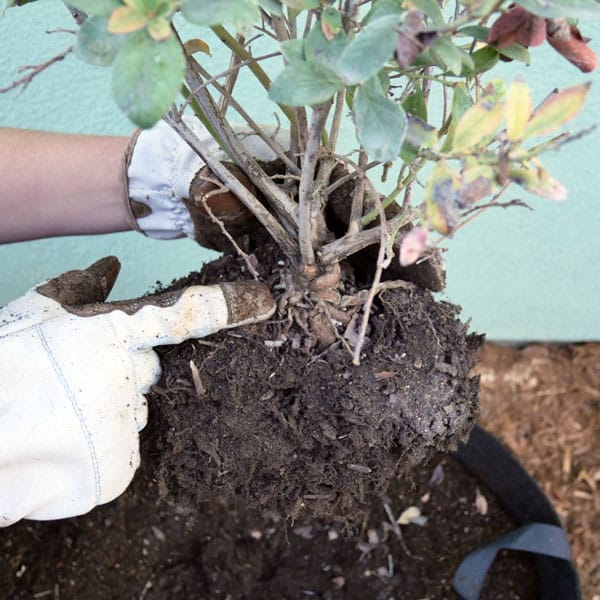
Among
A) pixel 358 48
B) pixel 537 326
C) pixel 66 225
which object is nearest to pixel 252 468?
pixel 66 225

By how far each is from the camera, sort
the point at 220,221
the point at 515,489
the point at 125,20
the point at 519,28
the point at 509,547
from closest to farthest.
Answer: the point at 125,20 → the point at 519,28 → the point at 220,221 → the point at 509,547 → the point at 515,489

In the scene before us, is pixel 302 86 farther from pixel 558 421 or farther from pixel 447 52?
pixel 558 421

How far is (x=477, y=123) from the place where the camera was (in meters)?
0.44

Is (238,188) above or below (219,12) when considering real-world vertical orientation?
below

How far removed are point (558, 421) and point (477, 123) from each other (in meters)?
1.34

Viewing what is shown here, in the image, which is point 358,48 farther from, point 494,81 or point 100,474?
point 100,474

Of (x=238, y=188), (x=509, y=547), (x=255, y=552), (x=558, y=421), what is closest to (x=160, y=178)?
(x=238, y=188)

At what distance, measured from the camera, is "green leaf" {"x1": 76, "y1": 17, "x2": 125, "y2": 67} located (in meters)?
0.44

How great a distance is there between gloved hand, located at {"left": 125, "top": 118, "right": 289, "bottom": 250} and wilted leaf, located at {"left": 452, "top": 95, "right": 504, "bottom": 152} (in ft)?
1.50

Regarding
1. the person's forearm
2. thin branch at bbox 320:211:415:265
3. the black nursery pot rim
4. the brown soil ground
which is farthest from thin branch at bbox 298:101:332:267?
the brown soil ground

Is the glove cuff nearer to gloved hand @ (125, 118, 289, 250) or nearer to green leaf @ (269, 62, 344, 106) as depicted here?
gloved hand @ (125, 118, 289, 250)

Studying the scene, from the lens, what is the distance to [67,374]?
2.54 feet

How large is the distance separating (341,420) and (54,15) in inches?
32.7

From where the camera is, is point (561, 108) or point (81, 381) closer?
point (561, 108)
